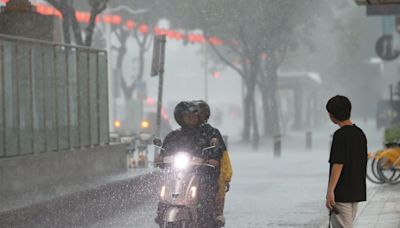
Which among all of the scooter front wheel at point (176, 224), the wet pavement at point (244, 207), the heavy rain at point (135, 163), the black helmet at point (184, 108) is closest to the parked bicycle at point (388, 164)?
the heavy rain at point (135, 163)

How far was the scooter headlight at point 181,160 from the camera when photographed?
10.1 meters

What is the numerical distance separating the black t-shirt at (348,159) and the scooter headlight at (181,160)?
2376 millimetres

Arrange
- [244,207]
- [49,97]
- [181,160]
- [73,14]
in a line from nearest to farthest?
[181,160] → [244,207] → [49,97] → [73,14]

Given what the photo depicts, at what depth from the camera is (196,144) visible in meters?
10.4

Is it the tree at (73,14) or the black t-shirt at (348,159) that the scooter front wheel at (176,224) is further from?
the tree at (73,14)

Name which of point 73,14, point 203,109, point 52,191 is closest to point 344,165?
point 203,109

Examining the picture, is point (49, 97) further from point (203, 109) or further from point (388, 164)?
point (203, 109)

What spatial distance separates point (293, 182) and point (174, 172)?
1387cm

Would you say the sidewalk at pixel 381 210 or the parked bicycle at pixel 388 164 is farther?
the parked bicycle at pixel 388 164

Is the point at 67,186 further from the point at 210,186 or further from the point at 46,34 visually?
the point at 210,186

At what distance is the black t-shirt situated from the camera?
7.95m

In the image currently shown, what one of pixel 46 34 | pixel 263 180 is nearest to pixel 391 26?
pixel 263 180

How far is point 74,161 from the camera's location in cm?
1825

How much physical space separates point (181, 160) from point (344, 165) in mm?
2468
